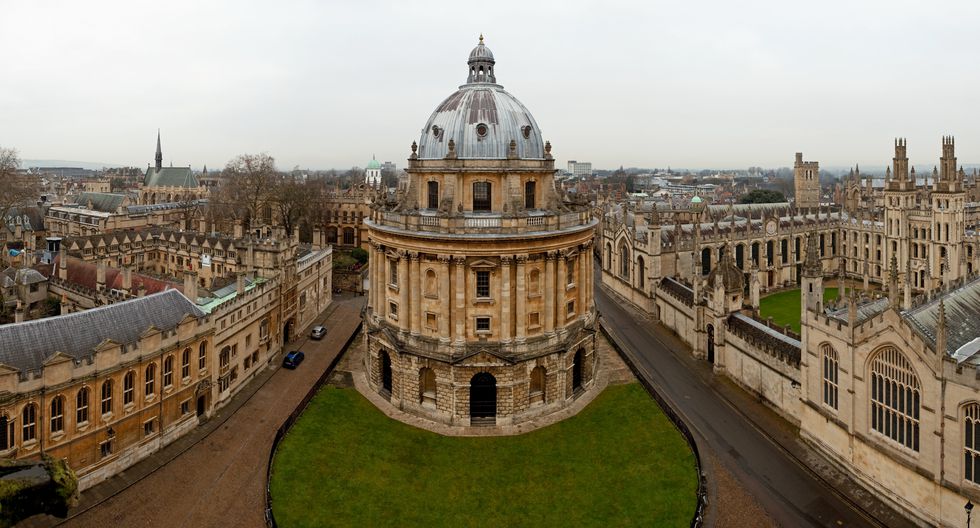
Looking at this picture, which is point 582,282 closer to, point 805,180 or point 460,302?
point 460,302

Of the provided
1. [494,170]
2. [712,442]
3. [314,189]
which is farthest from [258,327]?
[314,189]

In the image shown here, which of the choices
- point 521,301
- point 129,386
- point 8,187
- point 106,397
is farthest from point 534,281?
point 8,187

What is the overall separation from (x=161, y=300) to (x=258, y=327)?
9.71 m

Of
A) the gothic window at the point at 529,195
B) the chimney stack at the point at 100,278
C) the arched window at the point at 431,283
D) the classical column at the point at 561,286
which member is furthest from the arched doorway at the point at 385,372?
the chimney stack at the point at 100,278

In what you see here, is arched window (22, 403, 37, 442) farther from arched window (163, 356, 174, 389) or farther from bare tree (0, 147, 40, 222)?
bare tree (0, 147, 40, 222)

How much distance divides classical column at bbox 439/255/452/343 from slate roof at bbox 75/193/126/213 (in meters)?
84.8

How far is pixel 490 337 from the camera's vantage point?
37.2 metres

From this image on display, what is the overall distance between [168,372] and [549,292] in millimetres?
22275

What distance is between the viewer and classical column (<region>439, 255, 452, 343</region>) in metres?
36.5

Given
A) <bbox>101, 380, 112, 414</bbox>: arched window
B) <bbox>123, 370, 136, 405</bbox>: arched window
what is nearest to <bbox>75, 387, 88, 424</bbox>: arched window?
<bbox>101, 380, 112, 414</bbox>: arched window

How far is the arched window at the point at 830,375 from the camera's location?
100 ft

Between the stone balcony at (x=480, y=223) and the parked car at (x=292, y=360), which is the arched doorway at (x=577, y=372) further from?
the parked car at (x=292, y=360)

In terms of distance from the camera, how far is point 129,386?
3123cm

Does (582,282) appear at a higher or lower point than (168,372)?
higher
